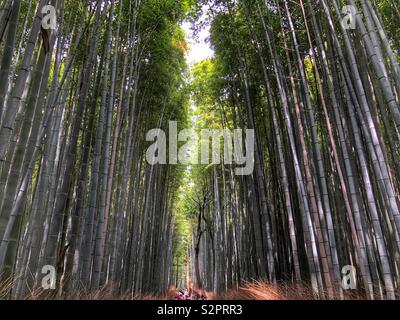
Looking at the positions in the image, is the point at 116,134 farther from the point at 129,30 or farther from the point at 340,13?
the point at 340,13

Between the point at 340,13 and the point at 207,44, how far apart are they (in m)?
3.84

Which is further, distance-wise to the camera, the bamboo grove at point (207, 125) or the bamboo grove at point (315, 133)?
the bamboo grove at point (315, 133)

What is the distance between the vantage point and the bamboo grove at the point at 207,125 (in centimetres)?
218

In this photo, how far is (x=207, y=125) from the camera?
820cm

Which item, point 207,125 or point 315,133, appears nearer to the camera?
point 315,133

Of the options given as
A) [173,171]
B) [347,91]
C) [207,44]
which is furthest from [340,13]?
[173,171]

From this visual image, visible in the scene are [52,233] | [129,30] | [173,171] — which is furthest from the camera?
[173,171]

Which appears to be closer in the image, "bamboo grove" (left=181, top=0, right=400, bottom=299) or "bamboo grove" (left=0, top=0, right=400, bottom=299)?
"bamboo grove" (left=0, top=0, right=400, bottom=299)

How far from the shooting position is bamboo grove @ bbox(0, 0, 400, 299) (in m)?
2.18

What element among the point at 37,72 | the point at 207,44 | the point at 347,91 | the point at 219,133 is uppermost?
the point at 207,44

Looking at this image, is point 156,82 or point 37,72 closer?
point 37,72

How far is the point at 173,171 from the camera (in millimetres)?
9266
